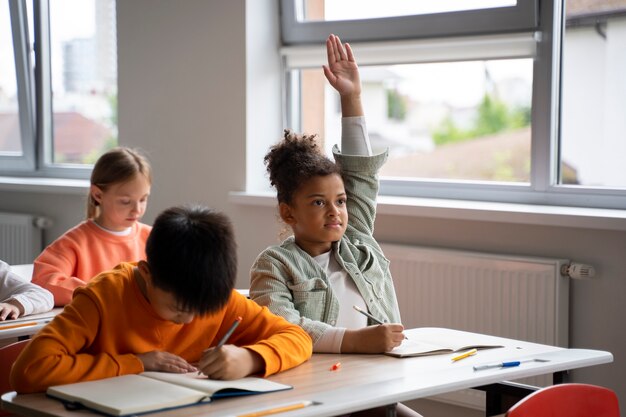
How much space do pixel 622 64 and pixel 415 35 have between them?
0.85 metres

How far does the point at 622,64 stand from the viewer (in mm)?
3328

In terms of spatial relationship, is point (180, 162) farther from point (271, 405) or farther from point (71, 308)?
point (271, 405)

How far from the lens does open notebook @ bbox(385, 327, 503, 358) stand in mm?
2115

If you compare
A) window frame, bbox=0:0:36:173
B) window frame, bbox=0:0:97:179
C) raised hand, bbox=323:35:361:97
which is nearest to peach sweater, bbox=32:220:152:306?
raised hand, bbox=323:35:361:97

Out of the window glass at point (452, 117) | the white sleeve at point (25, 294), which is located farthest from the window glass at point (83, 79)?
the white sleeve at point (25, 294)

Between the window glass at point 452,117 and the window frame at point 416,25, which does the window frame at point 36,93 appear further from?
the window glass at point 452,117

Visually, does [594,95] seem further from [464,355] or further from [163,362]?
[163,362]

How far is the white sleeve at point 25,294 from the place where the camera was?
8.82 feet

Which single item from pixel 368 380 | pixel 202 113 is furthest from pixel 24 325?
pixel 202 113

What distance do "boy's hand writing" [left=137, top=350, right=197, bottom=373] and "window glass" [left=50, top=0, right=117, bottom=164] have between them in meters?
3.43

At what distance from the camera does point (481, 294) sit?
3363mm

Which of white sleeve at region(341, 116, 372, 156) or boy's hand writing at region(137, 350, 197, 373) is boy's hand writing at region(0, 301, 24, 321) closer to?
boy's hand writing at region(137, 350, 197, 373)

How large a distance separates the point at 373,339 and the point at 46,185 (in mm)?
3322

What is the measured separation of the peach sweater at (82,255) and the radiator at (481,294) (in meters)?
0.98
